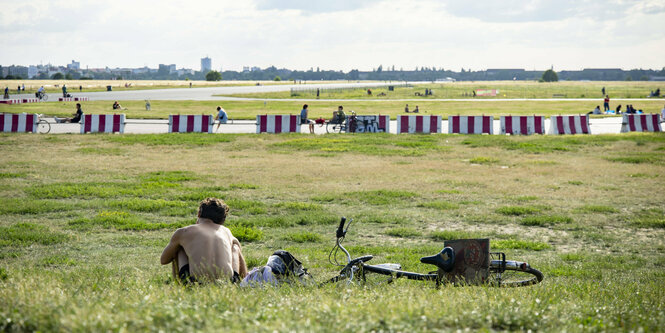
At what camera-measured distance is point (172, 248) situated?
618cm

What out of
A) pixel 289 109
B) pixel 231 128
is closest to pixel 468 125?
pixel 231 128

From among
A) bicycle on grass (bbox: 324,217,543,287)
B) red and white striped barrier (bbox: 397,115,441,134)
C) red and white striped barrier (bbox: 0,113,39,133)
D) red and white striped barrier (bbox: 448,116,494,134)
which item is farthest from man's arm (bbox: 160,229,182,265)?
red and white striped barrier (bbox: 0,113,39,133)

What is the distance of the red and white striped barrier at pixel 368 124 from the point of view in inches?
1174

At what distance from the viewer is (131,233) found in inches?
401

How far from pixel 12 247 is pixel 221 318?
6327mm

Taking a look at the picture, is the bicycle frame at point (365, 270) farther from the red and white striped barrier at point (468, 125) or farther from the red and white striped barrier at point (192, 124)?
the red and white striped barrier at point (468, 125)

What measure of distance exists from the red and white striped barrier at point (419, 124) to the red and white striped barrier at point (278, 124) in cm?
493

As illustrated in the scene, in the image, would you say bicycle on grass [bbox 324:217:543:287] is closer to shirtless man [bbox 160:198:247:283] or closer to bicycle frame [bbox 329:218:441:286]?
bicycle frame [bbox 329:218:441:286]

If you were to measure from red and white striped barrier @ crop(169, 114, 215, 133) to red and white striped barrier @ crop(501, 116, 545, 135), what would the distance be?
13740mm

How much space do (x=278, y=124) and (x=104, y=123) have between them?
318 inches

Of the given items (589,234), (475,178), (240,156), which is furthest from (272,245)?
(240,156)

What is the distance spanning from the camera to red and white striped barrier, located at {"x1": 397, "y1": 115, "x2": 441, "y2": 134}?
29516mm

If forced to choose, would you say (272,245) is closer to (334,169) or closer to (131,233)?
(131,233)

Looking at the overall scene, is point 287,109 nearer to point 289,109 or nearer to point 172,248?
point 289,109
